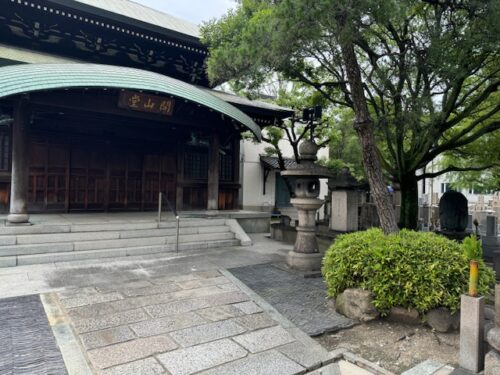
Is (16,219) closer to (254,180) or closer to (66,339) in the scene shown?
(66,339)

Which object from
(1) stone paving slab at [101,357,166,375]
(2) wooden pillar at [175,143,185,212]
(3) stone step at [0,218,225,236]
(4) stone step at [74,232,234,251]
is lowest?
(1) stone paving slab at [101,357,166,375]

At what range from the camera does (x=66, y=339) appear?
351cm

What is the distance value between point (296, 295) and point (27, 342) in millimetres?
3611

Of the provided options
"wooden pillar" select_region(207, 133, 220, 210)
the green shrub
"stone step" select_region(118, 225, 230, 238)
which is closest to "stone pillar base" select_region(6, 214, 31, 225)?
"stone step" select_region(118, 225, 230, 238)

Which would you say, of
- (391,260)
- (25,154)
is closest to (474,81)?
(391,260)

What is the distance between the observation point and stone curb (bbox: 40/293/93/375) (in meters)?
3.04

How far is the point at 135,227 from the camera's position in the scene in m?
8.35

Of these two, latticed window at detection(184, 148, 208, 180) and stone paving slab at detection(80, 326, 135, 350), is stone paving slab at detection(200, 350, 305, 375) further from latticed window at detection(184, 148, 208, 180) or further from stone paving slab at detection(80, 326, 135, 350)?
latticed window at detection(184, 148, 208, 180)

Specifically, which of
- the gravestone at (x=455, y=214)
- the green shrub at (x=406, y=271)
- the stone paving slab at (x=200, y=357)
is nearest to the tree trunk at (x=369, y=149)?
the green shrub at (x=406, y=271)

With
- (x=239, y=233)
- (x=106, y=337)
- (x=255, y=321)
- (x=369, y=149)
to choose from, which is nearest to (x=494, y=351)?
(x=255, y=321)

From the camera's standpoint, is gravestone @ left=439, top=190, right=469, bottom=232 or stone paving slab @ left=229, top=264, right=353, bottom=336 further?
gravestone @ left=439, top=190, right=469, bottom=232

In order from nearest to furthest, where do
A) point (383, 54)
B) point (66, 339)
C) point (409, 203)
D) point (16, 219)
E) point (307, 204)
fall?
point (66, 339) → point (307, 204) → point (16, 219) → point (383, 54) → point (409, 203)

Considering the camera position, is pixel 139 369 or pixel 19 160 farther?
pixel 19 160

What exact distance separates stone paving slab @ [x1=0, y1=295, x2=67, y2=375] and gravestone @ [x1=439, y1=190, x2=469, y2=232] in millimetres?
10084
